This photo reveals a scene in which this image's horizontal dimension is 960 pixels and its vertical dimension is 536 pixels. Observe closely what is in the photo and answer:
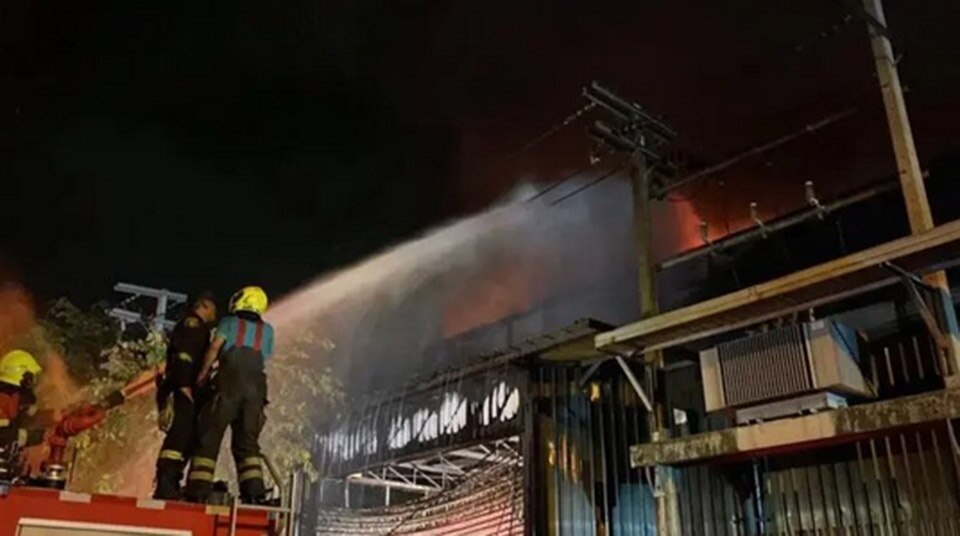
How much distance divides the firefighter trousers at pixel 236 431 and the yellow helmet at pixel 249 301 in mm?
711

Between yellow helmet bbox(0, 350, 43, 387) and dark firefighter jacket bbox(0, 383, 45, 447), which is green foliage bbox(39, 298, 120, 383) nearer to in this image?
dark firefighter jacket bbox(0, 383, 45, 447)

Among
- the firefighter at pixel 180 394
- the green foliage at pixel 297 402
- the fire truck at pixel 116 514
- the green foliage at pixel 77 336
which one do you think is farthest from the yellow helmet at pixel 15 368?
the green foliage at pixel 77 336

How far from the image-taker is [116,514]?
5.48m

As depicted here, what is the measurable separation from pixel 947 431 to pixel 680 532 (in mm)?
3071

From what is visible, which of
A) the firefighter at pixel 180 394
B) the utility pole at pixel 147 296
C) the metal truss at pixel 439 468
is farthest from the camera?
the utility pole at pixel 147 296

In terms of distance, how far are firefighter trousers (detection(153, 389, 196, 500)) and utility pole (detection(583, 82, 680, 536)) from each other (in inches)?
197

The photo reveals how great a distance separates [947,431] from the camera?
7258 millimetres

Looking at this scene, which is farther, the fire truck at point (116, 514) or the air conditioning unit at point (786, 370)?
the air conditioning unit at point (786, 370)

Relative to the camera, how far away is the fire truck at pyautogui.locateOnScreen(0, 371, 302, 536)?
521 cm

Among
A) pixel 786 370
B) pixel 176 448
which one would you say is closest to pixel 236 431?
pixel 176 448

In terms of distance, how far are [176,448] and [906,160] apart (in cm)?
741

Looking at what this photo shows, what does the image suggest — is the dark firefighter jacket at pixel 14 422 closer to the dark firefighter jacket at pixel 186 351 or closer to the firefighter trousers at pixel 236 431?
the dark firefighter jacket at pixel 186 351

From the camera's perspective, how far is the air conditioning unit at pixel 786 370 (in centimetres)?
793

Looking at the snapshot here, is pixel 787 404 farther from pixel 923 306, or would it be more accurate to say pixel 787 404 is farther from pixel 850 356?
pixel 923 306
